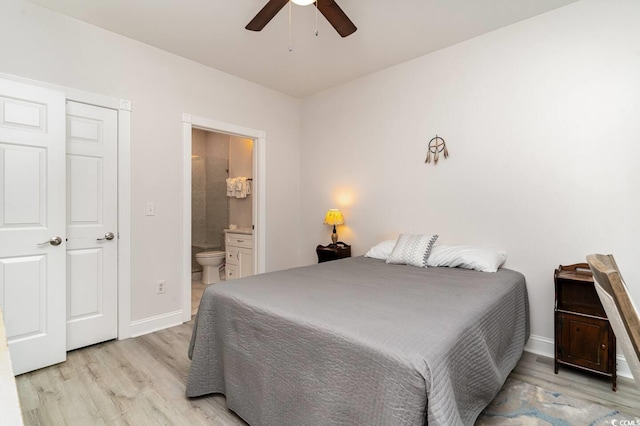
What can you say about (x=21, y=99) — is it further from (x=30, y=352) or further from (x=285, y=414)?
(x=285, y=414)

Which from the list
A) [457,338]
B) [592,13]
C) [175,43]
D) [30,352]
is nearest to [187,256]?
[30,352]

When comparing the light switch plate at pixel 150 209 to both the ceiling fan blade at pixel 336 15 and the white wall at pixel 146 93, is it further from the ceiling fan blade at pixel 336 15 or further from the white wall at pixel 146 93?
the ceiling fan blade at pixel 336 15

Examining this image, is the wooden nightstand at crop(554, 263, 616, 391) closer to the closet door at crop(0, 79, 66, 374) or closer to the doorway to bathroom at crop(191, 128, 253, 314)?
the closet door at crop(0, 79, 66, 374)

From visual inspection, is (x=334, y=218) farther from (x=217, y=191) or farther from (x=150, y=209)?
(x=217, y=191)

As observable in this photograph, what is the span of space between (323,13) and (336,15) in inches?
3.3

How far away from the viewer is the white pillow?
249 centimetres

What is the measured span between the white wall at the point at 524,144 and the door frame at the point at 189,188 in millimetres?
1228

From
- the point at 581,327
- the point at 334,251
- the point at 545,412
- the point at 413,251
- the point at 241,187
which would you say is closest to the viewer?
the point at 545,412

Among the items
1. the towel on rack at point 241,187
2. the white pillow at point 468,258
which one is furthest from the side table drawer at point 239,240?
the white pillow at point 468,258

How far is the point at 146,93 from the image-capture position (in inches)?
115

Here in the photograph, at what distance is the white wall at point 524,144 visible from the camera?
2219mm

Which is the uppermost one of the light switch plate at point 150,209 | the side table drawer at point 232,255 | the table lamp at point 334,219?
the light switch plate at point 150,209

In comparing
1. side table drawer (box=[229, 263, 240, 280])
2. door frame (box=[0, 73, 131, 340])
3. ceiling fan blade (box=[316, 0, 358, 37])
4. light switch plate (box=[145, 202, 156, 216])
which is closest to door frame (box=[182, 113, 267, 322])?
light switch plate (box=[145, 202, 156, 216])

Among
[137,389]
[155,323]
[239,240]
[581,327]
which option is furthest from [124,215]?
[581,327]
